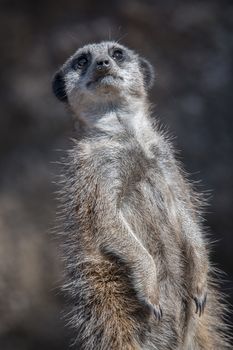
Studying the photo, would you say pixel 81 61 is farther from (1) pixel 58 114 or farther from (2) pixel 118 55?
(1) pixel 58 114

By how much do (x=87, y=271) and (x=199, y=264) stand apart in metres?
0.56

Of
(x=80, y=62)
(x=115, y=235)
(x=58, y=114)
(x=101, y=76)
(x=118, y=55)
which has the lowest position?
(x=115, y=235)

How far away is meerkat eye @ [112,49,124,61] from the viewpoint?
4660mm

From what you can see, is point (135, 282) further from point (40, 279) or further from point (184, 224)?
point (40, 279)

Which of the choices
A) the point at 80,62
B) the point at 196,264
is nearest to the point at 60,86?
the point at 80,62

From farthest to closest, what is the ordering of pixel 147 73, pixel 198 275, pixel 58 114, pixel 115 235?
pixel 58 114 → pixel 147 73 → pixel 198 275 → pixel 115 235

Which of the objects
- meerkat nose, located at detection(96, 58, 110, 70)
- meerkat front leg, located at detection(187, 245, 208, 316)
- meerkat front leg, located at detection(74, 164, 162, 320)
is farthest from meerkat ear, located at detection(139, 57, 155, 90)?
meerkat front leg, located at detection(187, 245, 208, 316)

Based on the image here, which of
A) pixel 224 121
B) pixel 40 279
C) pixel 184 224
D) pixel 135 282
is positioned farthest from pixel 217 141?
pixel 135 282

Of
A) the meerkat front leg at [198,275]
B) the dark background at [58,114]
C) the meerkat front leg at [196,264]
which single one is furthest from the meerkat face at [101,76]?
the dark background at [58,114]

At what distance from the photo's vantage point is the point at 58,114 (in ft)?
21.8

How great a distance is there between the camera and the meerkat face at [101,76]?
171 inches

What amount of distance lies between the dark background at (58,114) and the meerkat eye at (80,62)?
74.6 inches

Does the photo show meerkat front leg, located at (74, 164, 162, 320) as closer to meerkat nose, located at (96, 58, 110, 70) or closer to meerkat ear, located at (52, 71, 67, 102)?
meerkat nose, located at (96, 58, 110, 70)

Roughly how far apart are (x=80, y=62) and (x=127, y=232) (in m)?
1.06
